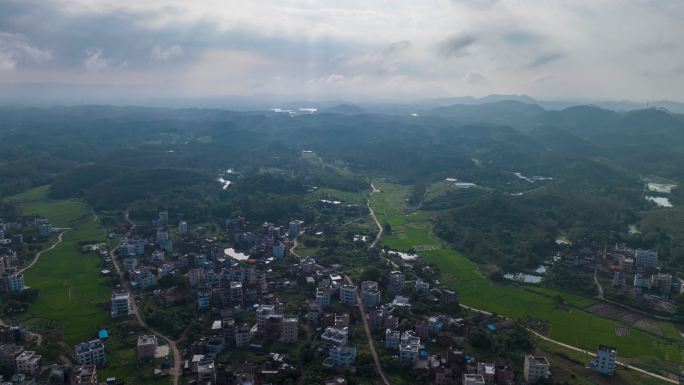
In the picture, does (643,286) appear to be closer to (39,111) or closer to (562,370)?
(562,370)

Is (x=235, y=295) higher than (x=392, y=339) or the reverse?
higher

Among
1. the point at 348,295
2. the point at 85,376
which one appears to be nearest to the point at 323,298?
the point at 348,295

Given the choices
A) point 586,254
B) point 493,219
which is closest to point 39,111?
point 493,219

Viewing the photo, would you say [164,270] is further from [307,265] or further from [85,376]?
[85,376]

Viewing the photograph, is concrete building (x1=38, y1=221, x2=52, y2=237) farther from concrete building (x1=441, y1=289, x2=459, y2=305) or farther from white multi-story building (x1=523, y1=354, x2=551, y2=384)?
white multi-story building (x1=523, y1=354, x2=551, y2=384)

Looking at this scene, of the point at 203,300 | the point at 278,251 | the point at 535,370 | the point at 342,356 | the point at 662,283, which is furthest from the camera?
the point at 278,251

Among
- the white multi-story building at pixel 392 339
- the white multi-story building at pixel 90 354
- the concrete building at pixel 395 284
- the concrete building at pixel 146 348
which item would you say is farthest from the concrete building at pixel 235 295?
the white multi-story building at pixel 392 339
